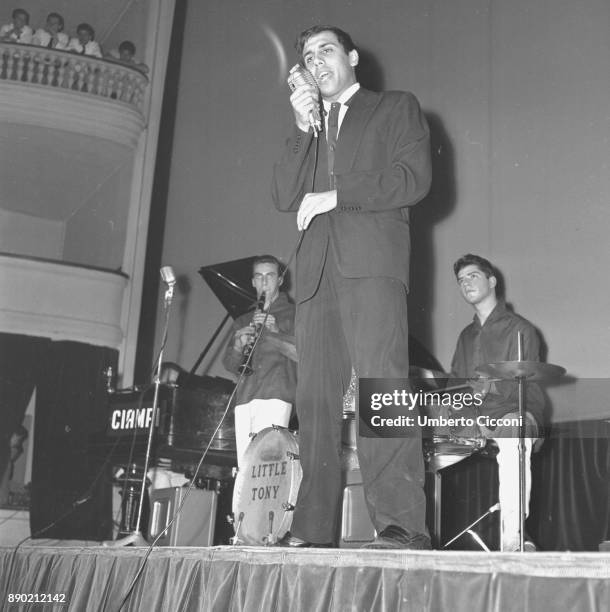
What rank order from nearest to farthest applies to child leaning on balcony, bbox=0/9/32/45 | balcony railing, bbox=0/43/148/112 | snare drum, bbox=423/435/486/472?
snare drum, bbox=423/435/486/472 < balcony railing, bbox=0/43/148/112 < child leaning on balcony, bbox=0/9/32/45

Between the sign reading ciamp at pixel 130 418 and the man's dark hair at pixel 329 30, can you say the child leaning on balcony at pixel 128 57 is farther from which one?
the man's dark hair at pixel 329 30

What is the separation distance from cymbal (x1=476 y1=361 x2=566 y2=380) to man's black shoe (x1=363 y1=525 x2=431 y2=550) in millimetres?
1062

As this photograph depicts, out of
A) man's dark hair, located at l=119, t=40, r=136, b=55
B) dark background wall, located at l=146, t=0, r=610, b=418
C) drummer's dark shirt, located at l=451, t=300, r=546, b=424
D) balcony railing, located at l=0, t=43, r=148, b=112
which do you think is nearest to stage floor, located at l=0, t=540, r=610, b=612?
drummer's dark shirt, located at l=451, t=300, r=546, b=424

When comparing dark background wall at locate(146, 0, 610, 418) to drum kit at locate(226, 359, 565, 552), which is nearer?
drum kit at locate(226, 359, 565, 552)

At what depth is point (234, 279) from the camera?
5195mm

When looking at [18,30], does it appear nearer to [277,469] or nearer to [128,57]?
[128,57]

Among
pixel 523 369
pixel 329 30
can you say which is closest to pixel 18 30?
pixel 329 30

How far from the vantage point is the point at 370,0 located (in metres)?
5.83

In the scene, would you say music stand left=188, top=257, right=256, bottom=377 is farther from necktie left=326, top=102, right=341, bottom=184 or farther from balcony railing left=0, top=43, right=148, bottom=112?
balcony railing left=0, top=43, right=148, bottom=112

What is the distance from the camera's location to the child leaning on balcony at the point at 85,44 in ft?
30.1

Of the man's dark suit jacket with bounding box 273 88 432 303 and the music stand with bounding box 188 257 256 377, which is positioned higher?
the music stand with bounding box 188 257 256 377

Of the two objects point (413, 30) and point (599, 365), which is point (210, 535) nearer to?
point (599, 365)

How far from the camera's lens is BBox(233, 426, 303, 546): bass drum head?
11.4ft

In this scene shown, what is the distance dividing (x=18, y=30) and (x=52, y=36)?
1.18ft
